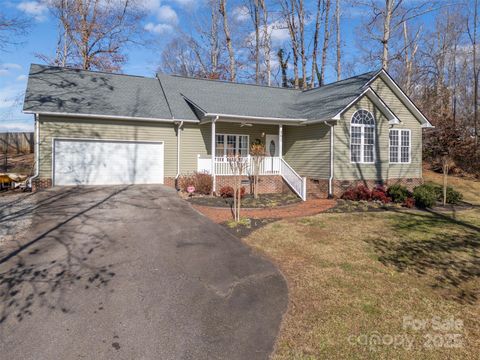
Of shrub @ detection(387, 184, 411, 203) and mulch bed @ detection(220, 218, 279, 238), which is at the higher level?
shrub @ detection(387, 184, 411, 203)

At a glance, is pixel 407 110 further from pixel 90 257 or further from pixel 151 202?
pixel 90 257

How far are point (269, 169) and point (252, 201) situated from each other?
123 inches

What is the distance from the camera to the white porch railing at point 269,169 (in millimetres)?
14245

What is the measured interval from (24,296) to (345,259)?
18.3 feet

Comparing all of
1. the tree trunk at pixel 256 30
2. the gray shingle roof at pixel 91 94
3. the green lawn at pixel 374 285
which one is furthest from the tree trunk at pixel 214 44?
the green lawn at pixel 374 285

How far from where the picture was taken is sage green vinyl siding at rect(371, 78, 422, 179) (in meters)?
15.9

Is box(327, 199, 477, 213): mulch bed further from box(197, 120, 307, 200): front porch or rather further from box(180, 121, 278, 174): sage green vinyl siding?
box(180, 121, 278, 174): sage green vinyl siding

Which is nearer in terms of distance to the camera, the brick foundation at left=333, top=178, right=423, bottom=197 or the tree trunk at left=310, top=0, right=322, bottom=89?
the brick foundation at left=333, top=178, right=423, bottom=197

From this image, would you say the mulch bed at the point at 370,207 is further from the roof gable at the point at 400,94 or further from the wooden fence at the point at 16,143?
the wooden fence at the point at 16,143

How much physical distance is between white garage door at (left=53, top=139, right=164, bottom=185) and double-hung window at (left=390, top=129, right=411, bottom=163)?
1117 cm

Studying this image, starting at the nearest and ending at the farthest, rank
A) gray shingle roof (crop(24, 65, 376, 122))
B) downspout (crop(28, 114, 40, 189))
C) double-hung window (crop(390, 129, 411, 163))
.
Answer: downspout (crop(28, 114, 40, 189)) → gray shingle roof (crop(24, 65, 376, 122)) → double-hung window (crop(390, 129, 411, 163))

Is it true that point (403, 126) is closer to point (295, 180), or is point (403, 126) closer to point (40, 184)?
point (295, 180)

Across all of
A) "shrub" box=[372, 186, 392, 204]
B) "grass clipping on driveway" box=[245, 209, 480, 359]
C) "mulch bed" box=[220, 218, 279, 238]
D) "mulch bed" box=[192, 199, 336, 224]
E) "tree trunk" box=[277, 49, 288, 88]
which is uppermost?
"tree trunk" box=[277, 49, 288, 88]

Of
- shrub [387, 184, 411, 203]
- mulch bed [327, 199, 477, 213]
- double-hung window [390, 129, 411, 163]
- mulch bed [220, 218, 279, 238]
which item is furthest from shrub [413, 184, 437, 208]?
mulch bed [220, 218, 279, 238]
